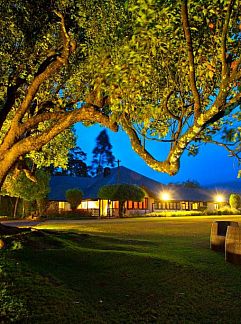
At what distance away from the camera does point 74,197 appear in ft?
172

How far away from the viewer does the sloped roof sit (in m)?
59.5

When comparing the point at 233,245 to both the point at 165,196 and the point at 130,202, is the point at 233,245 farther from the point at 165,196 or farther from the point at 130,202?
the point at 165,196

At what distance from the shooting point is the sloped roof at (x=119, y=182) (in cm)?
5951

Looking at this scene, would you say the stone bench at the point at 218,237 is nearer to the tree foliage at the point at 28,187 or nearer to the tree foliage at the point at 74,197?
the tree foliage at the point at 28,187

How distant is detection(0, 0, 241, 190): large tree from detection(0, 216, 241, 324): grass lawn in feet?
8.67

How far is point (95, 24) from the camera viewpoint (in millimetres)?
11992

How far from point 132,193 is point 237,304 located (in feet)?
137

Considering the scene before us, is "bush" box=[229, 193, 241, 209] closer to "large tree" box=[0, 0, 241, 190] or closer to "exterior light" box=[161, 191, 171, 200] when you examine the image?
"exterior light" box=[161, 191, 171, 200]

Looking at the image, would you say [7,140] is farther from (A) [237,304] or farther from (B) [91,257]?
(A) [237,304]

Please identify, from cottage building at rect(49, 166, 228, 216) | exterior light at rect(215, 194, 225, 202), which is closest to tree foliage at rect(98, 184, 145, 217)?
cottage building at rect(49, 166, 228, 216)

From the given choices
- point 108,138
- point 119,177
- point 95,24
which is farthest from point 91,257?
point 108,138

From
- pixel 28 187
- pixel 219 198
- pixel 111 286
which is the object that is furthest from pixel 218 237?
pixel 219 198

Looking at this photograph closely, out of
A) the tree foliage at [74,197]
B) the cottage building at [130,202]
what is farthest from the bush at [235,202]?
the tree foliage at [74,197]

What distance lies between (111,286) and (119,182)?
5300 cm
